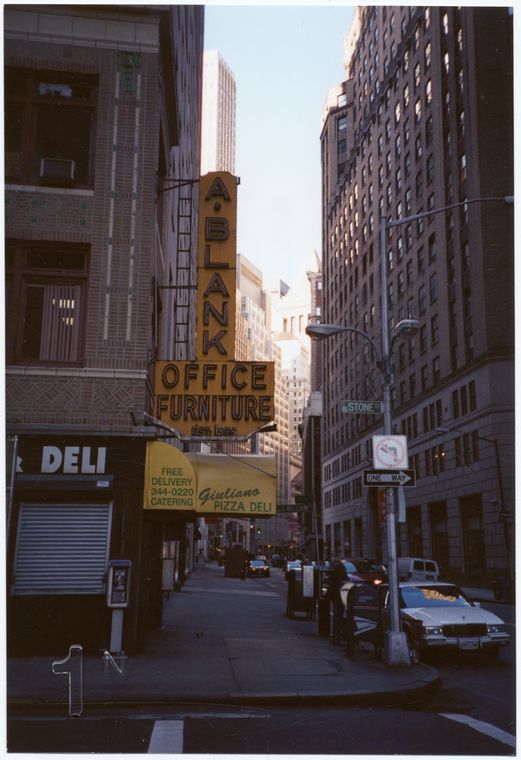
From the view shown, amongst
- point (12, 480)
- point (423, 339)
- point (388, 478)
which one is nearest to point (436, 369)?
point (423, 339)

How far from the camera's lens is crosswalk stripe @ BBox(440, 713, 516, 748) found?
7.47m

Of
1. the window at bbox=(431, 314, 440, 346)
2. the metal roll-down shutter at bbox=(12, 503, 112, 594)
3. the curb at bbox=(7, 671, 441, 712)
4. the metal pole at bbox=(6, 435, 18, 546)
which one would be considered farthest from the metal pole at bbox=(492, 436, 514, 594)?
the metal pole at bbox=(6, 435, 18, 546)

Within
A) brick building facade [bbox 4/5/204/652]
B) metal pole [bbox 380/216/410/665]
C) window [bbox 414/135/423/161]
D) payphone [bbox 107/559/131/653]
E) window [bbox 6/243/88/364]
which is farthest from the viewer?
window [bbox 414/135/423/161]

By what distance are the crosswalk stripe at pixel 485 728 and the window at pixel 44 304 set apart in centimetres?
892

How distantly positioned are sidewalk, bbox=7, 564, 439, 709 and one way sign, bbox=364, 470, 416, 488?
311 cm

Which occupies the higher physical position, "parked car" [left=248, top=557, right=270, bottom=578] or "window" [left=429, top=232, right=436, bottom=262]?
"window" [left=429, top=232, right=436, bottom=262]

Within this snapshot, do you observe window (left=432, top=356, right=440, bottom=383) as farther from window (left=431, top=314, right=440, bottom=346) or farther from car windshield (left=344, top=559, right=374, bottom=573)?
car windshield (left=344, top=559, right=374, bottom=573)

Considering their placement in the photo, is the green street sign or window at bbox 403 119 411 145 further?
window at bbox 403 119 411 145

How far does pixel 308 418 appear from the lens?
128 metres

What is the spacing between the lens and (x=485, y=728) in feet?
26.0

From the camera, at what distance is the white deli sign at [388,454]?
13.0 m

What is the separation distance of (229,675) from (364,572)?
1754cm

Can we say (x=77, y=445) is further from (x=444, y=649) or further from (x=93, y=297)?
(x=444, y=649)

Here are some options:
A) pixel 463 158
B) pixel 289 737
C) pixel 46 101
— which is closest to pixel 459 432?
pixel 463 158
